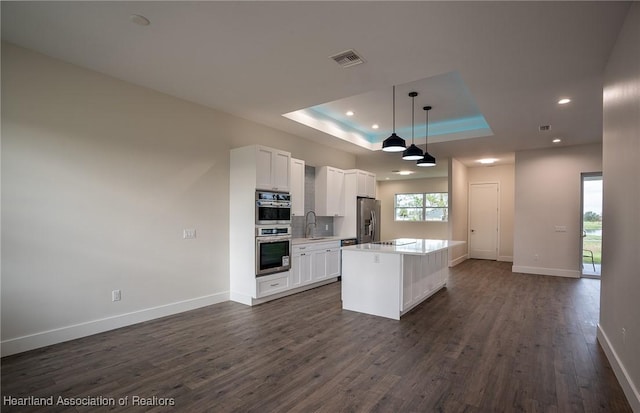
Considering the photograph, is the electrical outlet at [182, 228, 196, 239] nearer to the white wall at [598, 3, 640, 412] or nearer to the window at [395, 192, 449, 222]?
the white wall at [598, 3, 640, 412]

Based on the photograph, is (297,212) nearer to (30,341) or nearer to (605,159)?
(30,341)

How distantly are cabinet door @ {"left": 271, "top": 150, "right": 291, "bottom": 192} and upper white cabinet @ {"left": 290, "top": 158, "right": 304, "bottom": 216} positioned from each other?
40 cm

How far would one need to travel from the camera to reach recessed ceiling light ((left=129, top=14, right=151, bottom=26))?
8.63 feet

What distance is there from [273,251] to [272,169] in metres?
1.29

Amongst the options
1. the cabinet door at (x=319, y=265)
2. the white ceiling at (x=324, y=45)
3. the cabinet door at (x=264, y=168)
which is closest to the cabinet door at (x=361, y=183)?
the cabinet door at (x=319, y=265)

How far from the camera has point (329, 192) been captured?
6738 millimetres

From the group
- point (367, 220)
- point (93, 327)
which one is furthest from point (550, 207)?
point (93, 327)

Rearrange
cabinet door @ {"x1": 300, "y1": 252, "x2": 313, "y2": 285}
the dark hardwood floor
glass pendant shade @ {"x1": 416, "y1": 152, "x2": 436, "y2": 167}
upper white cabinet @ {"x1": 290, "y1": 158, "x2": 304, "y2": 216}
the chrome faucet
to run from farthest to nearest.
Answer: the chrome faucet
upper white cabinet @ {"x1": 290, "y1": 158, "x2": 304, "y2": 216}
cabinet door @ {"x1": 300, "y1": 252, "x2": 313, "y2": 285}
glass pendant shade @ {"x1": 416, "y1": 152, "x2": 436, "y2": 167}
the dark hardwood floor

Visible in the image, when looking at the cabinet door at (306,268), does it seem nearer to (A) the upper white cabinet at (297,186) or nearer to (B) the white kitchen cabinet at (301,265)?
(B) the white kitchen cabinet at (301,265)

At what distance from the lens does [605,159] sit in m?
3.29

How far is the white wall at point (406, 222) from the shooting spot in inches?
474

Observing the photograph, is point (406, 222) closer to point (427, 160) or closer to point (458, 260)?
point (458, 260)

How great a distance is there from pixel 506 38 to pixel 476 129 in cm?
371

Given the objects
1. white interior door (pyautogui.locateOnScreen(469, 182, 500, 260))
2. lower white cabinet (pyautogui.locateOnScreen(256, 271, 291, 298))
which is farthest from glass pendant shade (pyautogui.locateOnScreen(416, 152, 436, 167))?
white interior door (pyautogui.locateOnScreen(469, 182, 500, 260))
